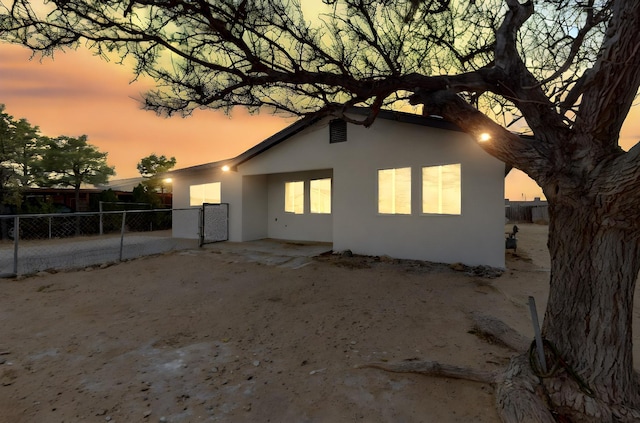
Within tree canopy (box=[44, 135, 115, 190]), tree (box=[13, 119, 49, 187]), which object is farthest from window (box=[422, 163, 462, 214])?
tree canopy (box=[44, 135, 115, 190])

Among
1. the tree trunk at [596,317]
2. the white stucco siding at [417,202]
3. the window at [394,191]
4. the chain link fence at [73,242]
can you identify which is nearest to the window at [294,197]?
the white stucco siding at [417,202]

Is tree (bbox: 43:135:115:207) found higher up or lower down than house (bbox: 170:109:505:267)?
higher up

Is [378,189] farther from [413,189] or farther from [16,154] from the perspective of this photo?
[16,154]

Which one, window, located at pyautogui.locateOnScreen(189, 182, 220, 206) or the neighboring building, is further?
the neighboring building

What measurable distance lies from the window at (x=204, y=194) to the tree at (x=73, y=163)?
922 cm

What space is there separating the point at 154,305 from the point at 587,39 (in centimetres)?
688

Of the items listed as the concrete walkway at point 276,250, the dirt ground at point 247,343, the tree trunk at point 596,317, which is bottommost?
the dirt ground at point 247,343

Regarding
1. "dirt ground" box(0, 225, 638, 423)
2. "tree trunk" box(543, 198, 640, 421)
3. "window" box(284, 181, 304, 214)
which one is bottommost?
"dirt ground" box(0, 225, 638, 423)

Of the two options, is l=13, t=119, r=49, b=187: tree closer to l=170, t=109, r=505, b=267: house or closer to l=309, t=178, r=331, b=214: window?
l=170, t=109, r=505, b=267: house

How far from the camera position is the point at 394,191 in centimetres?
773

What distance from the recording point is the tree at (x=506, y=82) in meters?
2.00

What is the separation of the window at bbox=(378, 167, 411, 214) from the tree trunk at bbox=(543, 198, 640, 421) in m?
5.42

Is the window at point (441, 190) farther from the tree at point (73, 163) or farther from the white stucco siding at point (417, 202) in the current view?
the tree at point (73, 163)

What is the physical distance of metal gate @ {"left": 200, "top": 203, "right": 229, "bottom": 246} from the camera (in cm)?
1091
